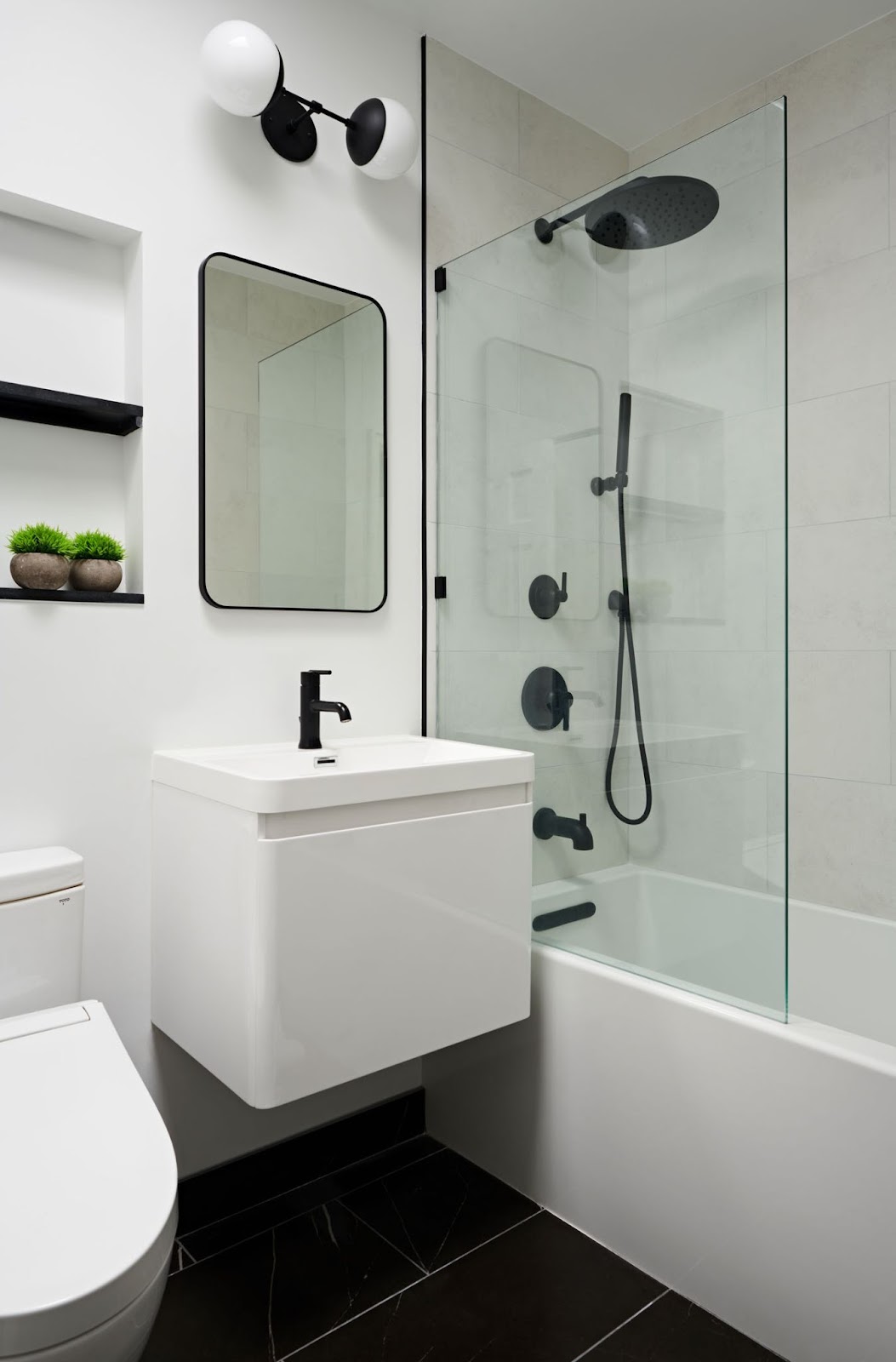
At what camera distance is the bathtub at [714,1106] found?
1283mm

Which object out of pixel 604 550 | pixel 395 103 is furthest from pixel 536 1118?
pixel 395 103

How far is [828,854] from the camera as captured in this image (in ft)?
6.98

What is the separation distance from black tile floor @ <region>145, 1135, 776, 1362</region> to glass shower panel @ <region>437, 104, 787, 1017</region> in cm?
53

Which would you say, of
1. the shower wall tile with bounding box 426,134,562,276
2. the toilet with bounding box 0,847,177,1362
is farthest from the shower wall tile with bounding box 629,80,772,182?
the toilet with bounding box 0,847,177,1362

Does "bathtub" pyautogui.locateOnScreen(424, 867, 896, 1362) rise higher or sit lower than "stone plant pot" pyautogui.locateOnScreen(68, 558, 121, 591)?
lower

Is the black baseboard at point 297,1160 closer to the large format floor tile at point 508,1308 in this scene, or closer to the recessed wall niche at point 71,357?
the large format floor tile at point 508,1308

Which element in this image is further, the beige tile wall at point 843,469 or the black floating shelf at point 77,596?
the beige tile wall at point 843,469

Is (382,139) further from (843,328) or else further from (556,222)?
(843,328)

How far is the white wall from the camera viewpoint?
155 centimetres

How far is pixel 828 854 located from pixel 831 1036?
2.81 ft

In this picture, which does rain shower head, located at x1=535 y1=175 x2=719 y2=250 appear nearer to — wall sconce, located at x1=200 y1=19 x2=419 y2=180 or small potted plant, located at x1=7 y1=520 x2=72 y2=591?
wall sconce, located at x1=200 y1=19 x2=419 y2=180

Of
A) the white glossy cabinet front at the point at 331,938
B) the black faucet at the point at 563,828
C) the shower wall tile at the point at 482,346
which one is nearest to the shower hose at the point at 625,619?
the black faucet at the point at 563,828

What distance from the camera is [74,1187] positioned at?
0.95 meters

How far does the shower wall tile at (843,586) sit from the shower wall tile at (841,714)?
0.13 feet
